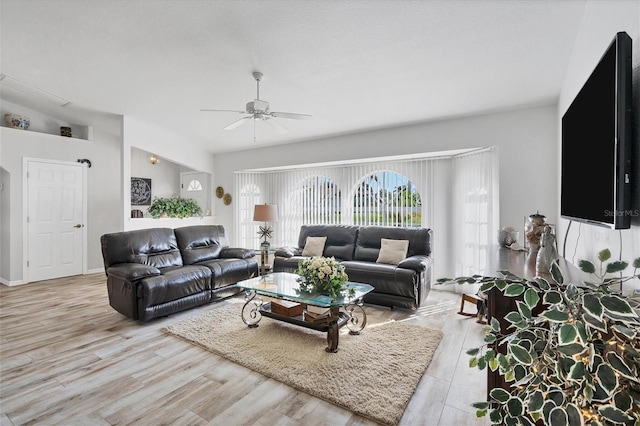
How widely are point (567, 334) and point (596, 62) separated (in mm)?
1955

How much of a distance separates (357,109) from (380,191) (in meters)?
1.66

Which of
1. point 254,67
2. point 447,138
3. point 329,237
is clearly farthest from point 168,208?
point 447,138

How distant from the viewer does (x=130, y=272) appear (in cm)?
334

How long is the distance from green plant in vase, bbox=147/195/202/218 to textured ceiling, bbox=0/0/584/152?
200 cm

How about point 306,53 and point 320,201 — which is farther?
point 320,201

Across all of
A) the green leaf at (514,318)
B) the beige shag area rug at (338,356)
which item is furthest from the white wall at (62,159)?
the green leaf at (514,318)

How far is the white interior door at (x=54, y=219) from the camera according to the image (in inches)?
209

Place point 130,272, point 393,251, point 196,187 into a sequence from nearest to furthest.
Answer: point 130,272 → point 393,251 → point 196,187

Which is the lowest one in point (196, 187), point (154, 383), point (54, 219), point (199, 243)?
point (154, 383)

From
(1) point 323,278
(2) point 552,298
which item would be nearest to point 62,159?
(1) point 323,278

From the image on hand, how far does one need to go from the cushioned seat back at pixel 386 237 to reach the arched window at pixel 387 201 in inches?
20.9

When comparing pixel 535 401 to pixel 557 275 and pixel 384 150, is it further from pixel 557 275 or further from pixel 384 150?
pixel 384 150

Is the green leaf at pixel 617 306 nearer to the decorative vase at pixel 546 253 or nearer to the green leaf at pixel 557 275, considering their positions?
the green leaf at pixel 557 275

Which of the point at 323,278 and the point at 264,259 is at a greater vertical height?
the point at 323,278
